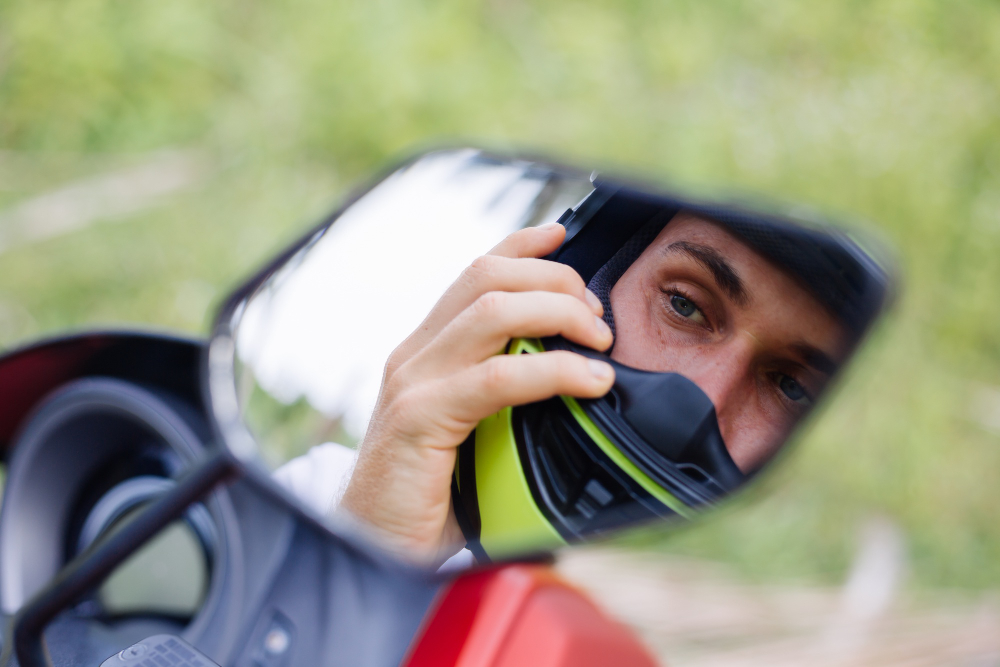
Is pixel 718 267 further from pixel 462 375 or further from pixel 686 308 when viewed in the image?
pixel 462 375

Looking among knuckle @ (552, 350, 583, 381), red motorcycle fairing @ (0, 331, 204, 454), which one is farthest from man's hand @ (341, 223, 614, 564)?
red motorcycle fairing @ (0, 331, 204, 454)

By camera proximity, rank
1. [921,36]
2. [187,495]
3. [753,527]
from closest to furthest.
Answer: [187,495] → [753,527] → [921,36]

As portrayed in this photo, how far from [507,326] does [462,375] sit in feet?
0.19

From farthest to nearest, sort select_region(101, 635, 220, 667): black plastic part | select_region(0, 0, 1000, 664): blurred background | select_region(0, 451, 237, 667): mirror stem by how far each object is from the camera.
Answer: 1. select_region(0, 0, 1000, 664): blurred background
2. select_region(0, 451, 237, 667): mirror stem
3. select_region(101, 635, 220, 667): black plastic part

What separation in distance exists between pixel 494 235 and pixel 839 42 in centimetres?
281

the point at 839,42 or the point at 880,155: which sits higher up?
the point at 839,42

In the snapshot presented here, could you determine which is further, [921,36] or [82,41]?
[921,36]

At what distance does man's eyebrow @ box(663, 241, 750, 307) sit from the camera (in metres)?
0.64

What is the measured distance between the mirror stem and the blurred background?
1556 millimetres

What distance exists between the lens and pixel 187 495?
3.10 feet

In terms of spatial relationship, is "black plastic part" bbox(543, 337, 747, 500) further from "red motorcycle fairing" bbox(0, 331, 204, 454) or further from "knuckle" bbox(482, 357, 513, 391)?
"red motorcycle fairing" bbox(0, 331, 204, 454)

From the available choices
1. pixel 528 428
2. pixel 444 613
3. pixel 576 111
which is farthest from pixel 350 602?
pixel 576 111

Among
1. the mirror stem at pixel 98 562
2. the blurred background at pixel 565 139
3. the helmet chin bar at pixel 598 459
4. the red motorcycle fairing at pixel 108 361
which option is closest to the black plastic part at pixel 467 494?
the helmet chin bar at pixel 598 459

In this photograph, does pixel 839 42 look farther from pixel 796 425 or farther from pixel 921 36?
pixel 796 425
